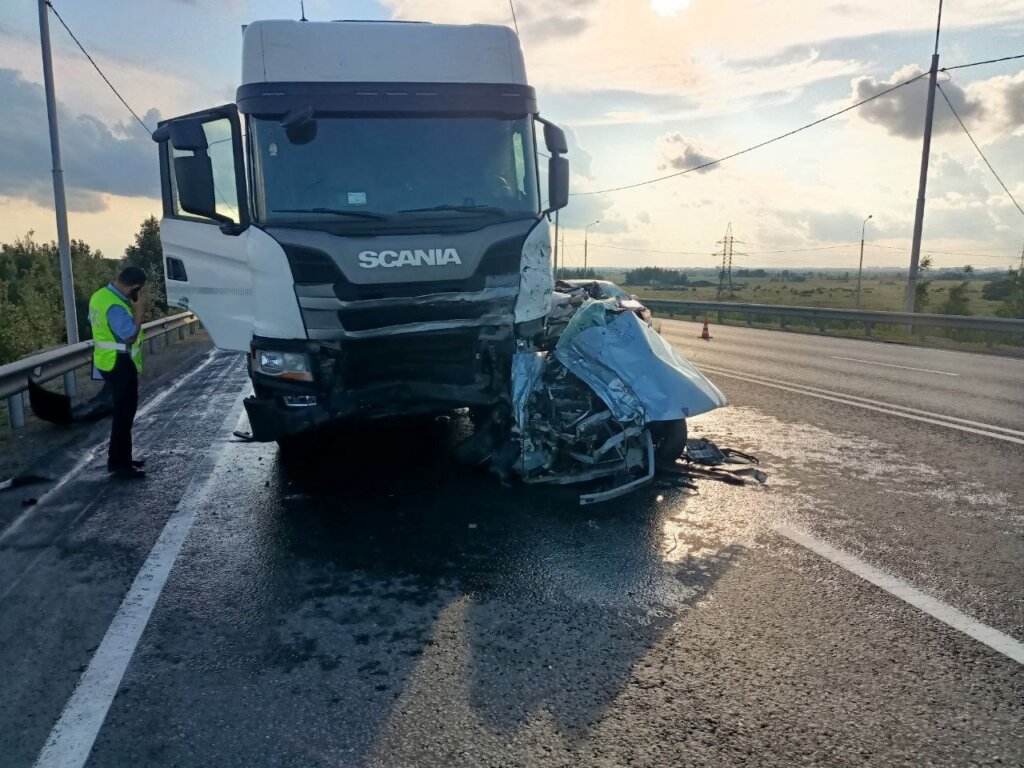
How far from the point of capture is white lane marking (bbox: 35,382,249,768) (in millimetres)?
2662

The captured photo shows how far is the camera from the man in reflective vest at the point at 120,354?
20.6 feet

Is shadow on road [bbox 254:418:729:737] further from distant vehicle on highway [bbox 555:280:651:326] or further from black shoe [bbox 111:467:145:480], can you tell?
distant vehicle on highway [bbox 555:280:651:326]

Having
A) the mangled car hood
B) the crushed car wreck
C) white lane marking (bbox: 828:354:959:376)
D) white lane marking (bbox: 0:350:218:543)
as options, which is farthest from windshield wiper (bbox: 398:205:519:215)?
white lane marking (bbox: 828:354:959:376)

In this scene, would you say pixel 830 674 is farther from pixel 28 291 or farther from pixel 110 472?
pixel 28 291

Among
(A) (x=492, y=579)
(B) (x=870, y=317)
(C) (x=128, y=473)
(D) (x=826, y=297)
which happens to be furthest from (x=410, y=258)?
(D) (x=826, y=297)

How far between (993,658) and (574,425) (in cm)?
310

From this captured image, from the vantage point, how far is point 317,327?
17.3 feet

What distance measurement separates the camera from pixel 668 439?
6172 mm

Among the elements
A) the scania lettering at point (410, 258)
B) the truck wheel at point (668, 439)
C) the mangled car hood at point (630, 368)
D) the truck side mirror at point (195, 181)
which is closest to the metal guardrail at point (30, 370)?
the truck side mirror at point (195, 181)

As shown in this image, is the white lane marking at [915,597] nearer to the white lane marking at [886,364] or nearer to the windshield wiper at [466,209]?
the windshield wiper at [466,209]

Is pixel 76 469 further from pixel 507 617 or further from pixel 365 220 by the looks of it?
pixel 507 617

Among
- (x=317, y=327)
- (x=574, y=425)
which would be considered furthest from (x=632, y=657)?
(x=317, y=327)

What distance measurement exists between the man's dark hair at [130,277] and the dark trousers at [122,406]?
0.61 m

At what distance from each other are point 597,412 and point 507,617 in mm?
2454
